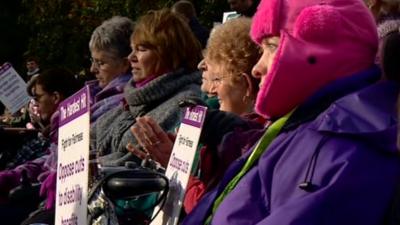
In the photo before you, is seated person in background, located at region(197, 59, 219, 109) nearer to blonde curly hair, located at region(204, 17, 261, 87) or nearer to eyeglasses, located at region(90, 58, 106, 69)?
blonde curly hair, located at region(204, 17, 261, 87)

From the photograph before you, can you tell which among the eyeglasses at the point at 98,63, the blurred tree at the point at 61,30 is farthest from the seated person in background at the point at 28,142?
the blurred tree at the point at 61,30

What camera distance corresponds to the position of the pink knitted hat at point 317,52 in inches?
→ 112

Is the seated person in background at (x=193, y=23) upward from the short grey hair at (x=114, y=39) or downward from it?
downward

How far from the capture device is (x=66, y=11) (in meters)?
22.4

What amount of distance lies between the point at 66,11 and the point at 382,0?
1896cm

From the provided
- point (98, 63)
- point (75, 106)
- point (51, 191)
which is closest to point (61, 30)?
point (98, 63)

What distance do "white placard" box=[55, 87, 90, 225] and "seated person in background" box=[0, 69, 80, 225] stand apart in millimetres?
2189

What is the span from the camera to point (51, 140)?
6453 millimetres

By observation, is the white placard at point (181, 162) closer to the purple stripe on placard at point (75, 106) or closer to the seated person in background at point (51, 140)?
the purple stripe on placard at point (75, 106)

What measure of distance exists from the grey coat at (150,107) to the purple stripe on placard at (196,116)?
1073 mm

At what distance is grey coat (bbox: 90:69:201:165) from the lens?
4.81 metres

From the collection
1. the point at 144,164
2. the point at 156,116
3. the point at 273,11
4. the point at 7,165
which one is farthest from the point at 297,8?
the point at 7,165

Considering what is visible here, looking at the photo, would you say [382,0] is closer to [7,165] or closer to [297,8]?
[297,8]

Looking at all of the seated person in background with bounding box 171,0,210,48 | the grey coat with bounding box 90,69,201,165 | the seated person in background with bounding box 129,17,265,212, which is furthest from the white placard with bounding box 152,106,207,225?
the seated person in background with bounding box 171,0,210,48
